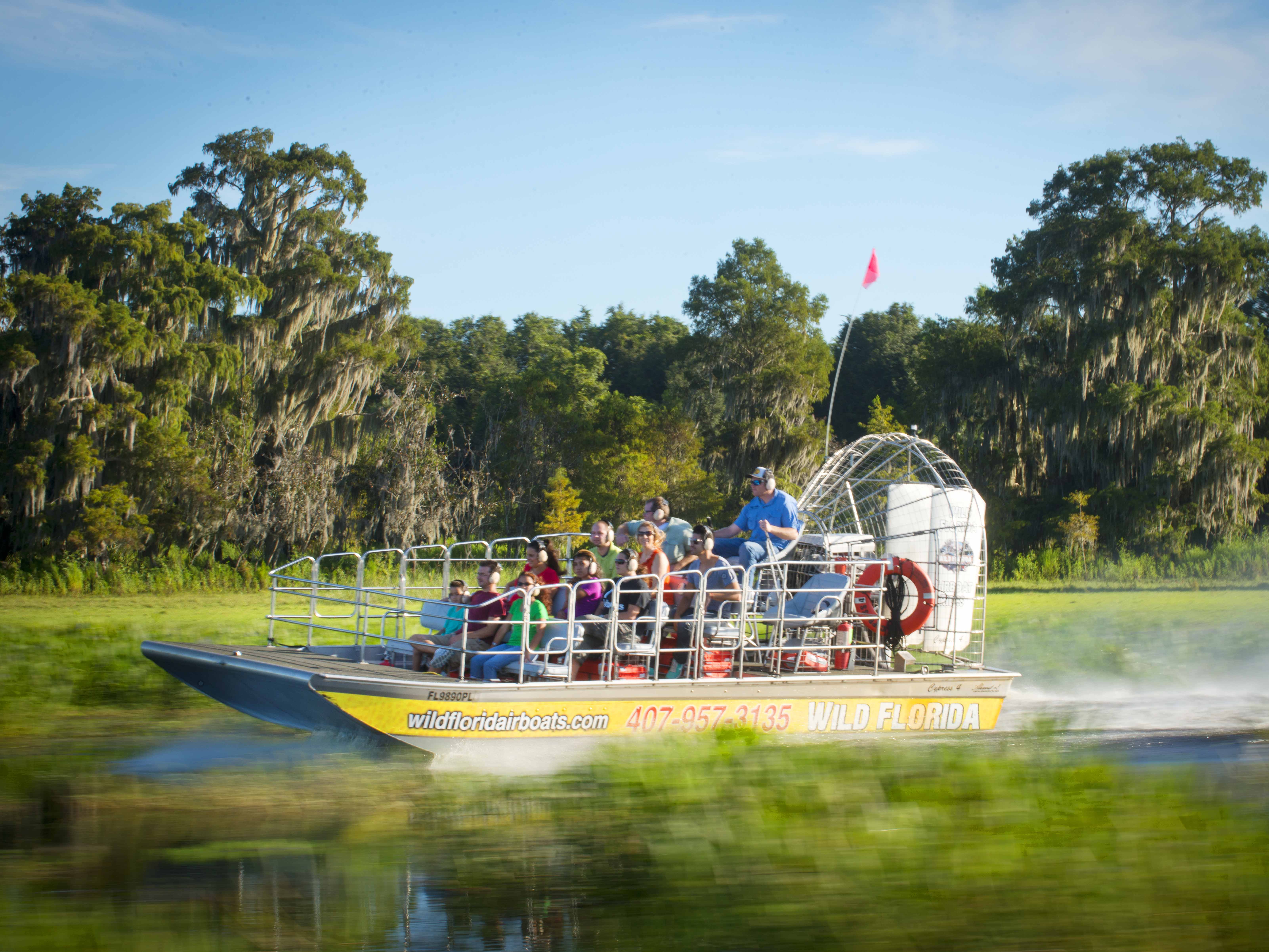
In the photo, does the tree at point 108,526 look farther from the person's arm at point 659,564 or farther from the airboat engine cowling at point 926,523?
the person's arm at point 659,564

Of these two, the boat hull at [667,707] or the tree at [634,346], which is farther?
the tree at [634,346]

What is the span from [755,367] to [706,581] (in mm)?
35748

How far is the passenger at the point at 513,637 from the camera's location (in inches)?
393

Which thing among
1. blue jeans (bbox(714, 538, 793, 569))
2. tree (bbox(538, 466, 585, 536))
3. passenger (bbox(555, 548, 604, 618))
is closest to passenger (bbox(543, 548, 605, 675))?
passenger (bbox(555, 548, 604, 618))

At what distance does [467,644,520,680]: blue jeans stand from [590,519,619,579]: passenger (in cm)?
119

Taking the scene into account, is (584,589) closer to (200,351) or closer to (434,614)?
(434,614)

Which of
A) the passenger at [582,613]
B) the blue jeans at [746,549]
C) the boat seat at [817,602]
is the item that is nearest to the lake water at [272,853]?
the passenger at [582,613]

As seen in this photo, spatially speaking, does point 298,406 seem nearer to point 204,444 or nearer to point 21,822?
point 204,444

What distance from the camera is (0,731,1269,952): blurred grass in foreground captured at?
5.66 m

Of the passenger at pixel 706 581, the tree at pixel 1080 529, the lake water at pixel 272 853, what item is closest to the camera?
the lake water at pixel 272 853

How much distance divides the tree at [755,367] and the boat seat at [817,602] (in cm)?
3190

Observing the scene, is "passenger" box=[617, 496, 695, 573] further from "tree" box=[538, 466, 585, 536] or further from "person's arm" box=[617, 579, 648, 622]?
"tree" box=[538, 466, 585, 536]

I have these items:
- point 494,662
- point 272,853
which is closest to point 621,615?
point 494,662

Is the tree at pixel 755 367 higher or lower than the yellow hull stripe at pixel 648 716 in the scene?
higher
